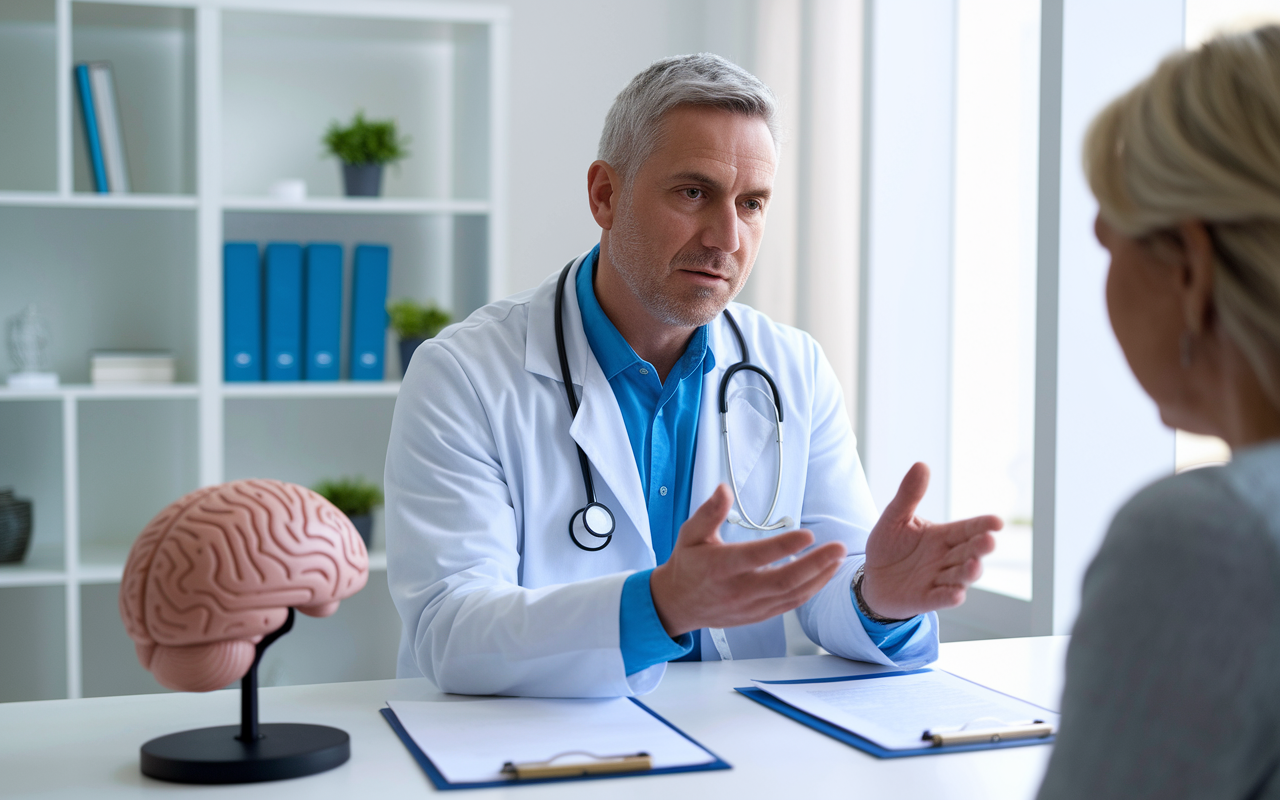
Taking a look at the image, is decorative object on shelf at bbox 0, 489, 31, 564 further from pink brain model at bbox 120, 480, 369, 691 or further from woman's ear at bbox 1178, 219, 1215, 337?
woman's ear at bbox 1178, 219, 1215, 337

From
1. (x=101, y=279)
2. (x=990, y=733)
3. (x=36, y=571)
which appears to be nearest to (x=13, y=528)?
(x=36, y=571)

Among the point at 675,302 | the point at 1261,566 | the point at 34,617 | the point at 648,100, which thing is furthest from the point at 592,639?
the point at 34,617

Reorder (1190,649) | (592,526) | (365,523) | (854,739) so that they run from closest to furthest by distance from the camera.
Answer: (1190,649)
(854,739)
(592,526)
(365,523)

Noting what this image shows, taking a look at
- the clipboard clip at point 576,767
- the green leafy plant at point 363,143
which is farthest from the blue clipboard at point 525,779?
the green leafy plant at point 363,143

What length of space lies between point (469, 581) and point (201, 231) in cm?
170

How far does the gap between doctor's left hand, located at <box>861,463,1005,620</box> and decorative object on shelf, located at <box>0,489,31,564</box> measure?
2183mm

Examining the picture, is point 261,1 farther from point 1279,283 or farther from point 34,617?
point 1279,283

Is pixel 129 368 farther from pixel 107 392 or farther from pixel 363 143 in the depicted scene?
pixel 363 143

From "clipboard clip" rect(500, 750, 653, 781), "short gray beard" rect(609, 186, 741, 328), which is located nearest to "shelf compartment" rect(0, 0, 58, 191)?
"short gray beard" rect(609, 186, 741, 328)

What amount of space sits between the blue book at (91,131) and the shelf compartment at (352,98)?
340 mm

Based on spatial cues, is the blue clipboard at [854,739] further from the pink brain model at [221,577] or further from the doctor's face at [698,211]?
the doctor's face at [698,211]

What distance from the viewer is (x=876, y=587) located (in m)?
1.41

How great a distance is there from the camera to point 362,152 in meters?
2.88

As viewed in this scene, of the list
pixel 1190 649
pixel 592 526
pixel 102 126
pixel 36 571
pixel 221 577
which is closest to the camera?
pixel 1190 649
